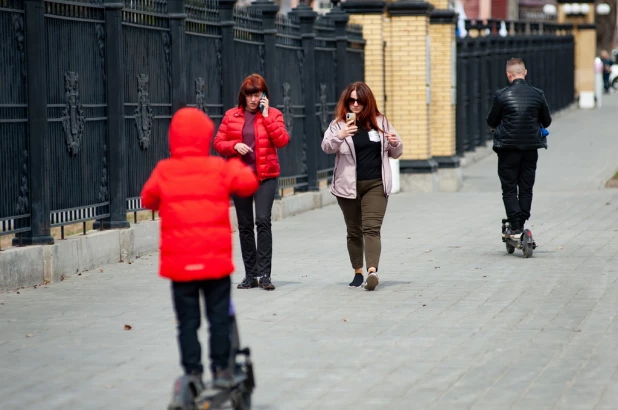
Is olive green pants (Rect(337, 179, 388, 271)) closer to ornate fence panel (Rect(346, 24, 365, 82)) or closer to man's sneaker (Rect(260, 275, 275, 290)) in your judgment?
man's sneaker (Rect(260, 275, 275, 290))

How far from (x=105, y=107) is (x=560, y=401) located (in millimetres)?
6721

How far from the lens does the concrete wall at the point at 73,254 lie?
10.5 metres

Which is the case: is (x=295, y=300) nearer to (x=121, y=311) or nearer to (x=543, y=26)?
(x=121, y=311)

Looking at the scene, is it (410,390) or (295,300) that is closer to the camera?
(410,390)

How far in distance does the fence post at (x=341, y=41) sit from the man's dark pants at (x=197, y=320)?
13567 millimetres

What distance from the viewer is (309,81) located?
18.2m

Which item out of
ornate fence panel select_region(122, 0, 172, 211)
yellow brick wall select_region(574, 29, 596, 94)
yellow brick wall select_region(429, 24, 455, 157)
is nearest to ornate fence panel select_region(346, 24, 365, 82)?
yellow brick wall select_region(429, 24, 455, 157)

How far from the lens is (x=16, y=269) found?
10508 mm

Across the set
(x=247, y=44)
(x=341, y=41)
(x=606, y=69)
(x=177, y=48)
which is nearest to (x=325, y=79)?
(x=341, y=41)

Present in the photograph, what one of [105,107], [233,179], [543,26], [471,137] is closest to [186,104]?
[105,107]

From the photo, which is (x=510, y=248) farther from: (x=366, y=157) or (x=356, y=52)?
(x=356, y=52)

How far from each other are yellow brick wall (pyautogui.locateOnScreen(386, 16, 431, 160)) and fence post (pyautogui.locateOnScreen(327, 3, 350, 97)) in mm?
1865

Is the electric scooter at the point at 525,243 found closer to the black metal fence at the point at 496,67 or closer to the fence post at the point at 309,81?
the fence post at the point at 309,81

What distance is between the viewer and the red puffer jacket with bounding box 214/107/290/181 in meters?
10.6
